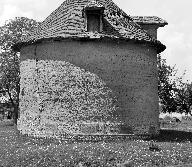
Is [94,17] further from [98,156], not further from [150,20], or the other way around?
[98,156]

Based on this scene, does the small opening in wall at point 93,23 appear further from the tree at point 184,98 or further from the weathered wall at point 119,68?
the tree at point 184,98

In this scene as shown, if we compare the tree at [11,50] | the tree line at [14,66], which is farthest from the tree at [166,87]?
the tree at [11,50]

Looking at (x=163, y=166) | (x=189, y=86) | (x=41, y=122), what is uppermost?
(x=189, y=86)

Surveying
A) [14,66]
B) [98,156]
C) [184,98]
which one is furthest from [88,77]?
[184,98]

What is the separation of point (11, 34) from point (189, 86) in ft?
80.1

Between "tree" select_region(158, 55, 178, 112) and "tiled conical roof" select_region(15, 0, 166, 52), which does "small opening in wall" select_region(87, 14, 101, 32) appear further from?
"tree" select_region(158, 55, 178, 112)

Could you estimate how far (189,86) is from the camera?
49.5m

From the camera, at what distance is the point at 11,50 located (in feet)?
130

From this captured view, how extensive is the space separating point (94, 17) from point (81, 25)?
0.89 meters

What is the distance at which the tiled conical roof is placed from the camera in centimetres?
2056

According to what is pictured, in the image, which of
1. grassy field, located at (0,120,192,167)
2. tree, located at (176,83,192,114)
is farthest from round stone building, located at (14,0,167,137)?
tree, located at (176,83,192,114)


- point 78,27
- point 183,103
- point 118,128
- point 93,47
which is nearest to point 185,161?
point 118,128

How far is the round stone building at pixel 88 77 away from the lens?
20094 millimetres

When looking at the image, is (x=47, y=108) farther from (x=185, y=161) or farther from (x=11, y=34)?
(x=11, y=34)
